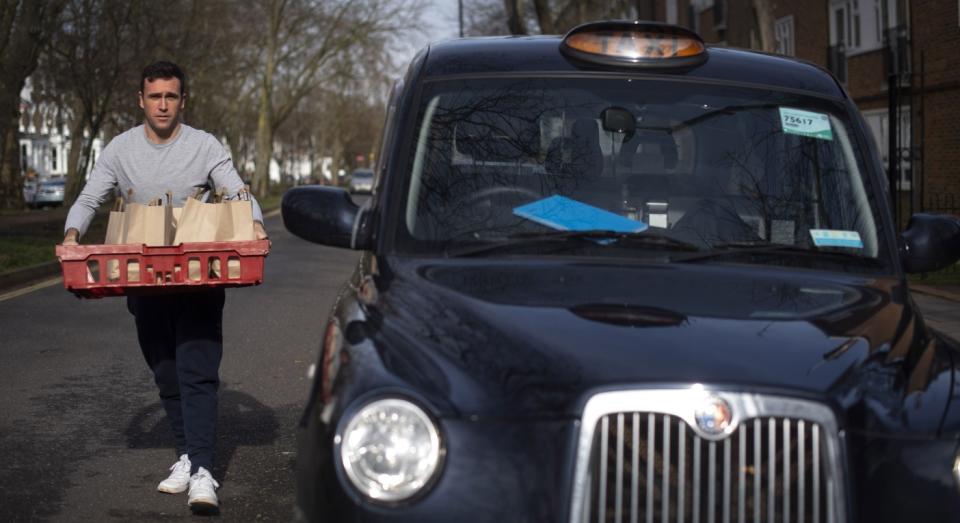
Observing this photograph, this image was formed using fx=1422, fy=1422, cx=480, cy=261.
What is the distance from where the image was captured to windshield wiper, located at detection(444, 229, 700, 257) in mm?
3877

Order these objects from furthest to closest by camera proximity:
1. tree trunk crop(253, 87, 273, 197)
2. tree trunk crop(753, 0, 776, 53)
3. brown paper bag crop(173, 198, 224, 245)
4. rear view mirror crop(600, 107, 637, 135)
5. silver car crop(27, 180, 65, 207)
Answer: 1. tree trunk crop(253, 87, 273, 197)
2. silver car crop(27, 180, 65, 207)
3. tree trunk crop(753, 0, 776, 53)
4. brown paper bag crop(173, 198, 224, 245)
5. rear view mirror crop(600, 107, 637, 135)

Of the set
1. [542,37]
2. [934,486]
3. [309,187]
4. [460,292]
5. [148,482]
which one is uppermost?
[542,37]

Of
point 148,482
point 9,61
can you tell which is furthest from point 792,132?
point 9,61

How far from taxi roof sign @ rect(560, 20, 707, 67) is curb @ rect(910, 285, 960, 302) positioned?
12266 mm

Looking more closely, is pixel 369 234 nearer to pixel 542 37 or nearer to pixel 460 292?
pixel 460 292

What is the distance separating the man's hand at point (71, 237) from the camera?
17.5 feet

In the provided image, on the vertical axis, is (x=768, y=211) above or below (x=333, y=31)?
below

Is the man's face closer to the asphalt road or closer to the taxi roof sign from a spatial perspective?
the asphalt road

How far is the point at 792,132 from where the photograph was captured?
4.45 m

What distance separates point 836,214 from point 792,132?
0.35m

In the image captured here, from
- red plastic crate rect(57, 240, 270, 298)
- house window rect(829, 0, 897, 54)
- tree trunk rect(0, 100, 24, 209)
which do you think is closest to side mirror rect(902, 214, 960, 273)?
red plastic crate rect(57, 240, 270, 298)

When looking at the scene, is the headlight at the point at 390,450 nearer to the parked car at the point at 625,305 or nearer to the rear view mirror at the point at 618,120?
the parked car at the point at 625,305

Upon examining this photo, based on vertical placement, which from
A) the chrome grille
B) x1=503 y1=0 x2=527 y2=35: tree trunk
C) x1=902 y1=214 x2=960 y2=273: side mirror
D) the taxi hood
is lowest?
the chrome grille

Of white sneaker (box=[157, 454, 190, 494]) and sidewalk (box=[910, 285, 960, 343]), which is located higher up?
white sneaker (box=[157, 454, 190, 494])
